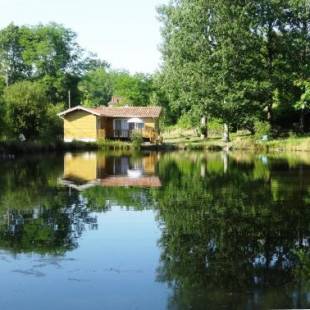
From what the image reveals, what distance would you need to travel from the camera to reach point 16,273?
9.35m

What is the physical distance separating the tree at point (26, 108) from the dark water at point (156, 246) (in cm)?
2654

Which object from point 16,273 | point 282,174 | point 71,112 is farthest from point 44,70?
point 16,273

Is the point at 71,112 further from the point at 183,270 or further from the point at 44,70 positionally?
the point at 183,270

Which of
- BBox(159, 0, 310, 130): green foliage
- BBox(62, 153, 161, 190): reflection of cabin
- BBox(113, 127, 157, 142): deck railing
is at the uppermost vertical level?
BBox(159, 0, 310, 130): green foliage

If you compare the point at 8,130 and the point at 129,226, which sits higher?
the point at 8,130

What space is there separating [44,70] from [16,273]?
72279 millimetres

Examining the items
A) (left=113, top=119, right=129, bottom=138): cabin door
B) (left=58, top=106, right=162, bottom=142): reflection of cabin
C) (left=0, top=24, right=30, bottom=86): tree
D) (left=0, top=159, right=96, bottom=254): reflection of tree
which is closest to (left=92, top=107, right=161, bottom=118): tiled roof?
(left=58, top=106, right=162, bottom=142): reflection of cabin

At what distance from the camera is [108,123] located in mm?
62094

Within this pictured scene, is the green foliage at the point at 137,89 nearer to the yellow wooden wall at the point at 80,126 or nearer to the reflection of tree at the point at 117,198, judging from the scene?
the yellow wooden wall at the point at 80,126

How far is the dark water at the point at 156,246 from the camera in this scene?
812 cm

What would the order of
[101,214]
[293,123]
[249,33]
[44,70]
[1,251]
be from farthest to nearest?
1. [44,70]
2. [293,123]
3. [249,33]
4. [101,214]
5. [1,251]

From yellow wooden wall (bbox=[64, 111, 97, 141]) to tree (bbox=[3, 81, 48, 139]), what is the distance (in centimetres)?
966

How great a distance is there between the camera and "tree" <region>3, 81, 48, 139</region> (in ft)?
155

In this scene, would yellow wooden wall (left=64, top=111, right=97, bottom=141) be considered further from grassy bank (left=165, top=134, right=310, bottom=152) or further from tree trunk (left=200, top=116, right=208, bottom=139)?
tree trunk (left=200, top=116, right=208, bottom=139)
